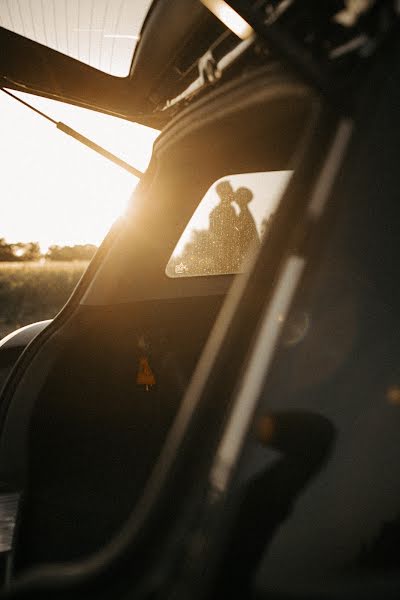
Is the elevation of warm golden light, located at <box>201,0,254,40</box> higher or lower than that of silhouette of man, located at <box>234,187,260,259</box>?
higher

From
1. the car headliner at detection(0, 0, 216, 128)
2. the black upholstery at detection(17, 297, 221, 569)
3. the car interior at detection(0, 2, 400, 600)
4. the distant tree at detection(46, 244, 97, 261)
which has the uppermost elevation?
the car headliner at detection(0, 0, 216, 128)

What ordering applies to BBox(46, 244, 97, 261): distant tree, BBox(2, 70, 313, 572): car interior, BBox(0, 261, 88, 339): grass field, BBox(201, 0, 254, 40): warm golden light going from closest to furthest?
BBox(201, 0, 254, 40): warm golden light < BBox(2, 70, 313, 572): car interior < BBox(0, 261, 88, 339): grass field < BBox(46, 244, 97, 261): distant tree

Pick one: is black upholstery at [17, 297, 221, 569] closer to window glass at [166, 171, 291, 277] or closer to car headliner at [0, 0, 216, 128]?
window glass at [166, 171, 291, 277]

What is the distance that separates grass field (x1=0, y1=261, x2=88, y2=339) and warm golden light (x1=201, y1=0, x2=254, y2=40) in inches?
767

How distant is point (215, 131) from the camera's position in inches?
76.6

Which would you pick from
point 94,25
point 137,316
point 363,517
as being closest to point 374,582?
point 363,517

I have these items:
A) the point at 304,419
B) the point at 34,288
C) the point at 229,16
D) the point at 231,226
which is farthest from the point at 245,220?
the point at 34,288

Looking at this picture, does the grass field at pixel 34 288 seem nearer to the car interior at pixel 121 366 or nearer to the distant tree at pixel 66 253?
the distant tree at pixel 66 253

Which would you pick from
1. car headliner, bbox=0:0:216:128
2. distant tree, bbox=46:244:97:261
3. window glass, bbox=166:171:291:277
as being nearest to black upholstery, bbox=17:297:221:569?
window glass, bbox=166:171:291:277

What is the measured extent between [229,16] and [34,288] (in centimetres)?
2291

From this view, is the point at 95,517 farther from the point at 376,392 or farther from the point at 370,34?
the point at 370,34

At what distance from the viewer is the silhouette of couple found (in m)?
2.65

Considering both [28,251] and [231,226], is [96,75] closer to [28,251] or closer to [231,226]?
[231,226]

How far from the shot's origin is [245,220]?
2666 millimetres
